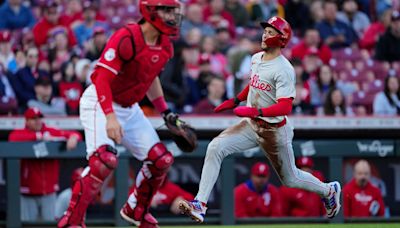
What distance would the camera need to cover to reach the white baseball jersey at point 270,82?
861 cm

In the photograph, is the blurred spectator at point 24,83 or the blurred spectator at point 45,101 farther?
the blurred spectator at point 24,83

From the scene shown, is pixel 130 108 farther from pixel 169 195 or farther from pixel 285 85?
pixel 169 195

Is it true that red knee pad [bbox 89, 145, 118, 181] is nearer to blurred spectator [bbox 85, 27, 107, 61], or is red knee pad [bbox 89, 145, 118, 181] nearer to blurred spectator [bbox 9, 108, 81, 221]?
blurred spectator [bbox 9, 108, 81, 221]

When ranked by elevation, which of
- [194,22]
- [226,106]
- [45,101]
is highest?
[194,22]

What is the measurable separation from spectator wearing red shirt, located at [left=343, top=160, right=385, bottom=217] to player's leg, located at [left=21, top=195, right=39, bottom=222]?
11.1ft

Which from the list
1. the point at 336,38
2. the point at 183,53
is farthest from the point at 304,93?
the point at 336,38

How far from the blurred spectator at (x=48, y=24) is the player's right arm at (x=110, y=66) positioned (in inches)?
246

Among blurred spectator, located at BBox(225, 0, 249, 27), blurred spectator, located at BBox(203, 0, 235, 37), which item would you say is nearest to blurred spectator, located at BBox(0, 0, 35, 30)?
blurred spectator, located at BBox(203, 0, 235, 37)

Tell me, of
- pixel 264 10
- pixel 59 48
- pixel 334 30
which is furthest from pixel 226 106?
pixel 264 10

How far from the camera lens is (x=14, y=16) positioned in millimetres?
15695

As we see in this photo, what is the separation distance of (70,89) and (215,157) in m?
4.98

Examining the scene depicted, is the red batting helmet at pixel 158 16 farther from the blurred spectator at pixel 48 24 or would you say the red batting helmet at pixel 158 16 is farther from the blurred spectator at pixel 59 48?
the blurred spectator at pixel 48 24

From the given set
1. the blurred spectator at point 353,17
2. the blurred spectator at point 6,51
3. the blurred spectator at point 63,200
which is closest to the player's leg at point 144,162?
the blurred spectator at point 63,200

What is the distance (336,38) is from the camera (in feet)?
53.9
